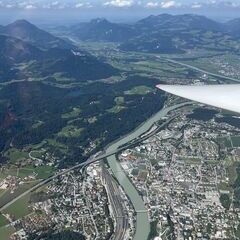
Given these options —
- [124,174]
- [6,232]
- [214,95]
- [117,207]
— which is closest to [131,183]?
[124,174]

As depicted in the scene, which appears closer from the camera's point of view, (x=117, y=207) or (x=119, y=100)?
(x=117, y=207)

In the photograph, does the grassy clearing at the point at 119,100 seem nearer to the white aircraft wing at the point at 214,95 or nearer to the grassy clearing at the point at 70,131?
the grassy clearing at the point at 70,131

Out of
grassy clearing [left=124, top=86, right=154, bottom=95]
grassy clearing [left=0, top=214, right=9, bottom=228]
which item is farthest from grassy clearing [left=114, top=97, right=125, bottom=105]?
grassy clearing [left=0, top=214, right=9, bottom=228]

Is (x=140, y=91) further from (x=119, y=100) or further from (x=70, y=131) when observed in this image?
(x=70, y=131)

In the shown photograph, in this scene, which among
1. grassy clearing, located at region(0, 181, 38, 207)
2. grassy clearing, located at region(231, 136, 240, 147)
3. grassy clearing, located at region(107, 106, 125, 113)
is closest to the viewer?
grassy clearing, located at region(0, 181, 38, 207)

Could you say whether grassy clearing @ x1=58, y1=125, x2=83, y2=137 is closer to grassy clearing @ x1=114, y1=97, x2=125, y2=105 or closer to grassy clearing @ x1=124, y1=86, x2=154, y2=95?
grassy clearing @ x1=114, y1=97, x2=125, y2=105

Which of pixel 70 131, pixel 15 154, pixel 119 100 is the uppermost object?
pixel 15 154
